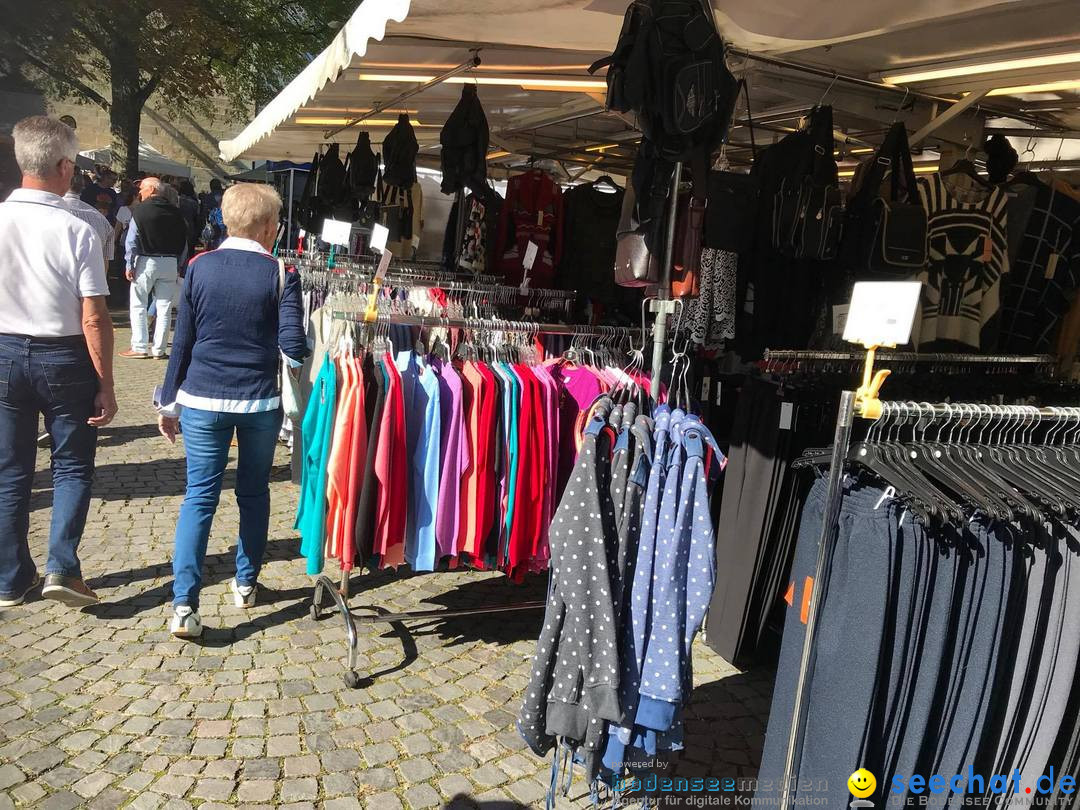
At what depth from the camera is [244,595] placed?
12.4ft

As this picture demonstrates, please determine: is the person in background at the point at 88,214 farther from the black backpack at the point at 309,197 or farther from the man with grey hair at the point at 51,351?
the black backpack at the point at 309,197

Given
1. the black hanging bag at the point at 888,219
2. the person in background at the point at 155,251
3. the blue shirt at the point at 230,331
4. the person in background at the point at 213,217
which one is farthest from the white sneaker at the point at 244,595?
the person in background at the point at 213,217

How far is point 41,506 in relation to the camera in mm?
4777

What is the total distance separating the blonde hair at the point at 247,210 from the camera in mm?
3379

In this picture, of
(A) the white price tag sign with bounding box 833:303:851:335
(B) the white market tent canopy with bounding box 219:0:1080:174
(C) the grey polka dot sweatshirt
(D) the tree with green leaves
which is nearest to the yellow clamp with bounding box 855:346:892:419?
(C) the grey polka dot sweatshirt

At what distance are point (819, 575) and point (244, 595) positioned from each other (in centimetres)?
293

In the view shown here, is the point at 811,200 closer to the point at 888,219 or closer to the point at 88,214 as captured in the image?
the point at 888,219

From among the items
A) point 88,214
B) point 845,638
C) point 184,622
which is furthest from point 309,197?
point 845,638

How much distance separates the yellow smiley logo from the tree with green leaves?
18.6 m

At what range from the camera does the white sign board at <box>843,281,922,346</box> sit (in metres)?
1.75

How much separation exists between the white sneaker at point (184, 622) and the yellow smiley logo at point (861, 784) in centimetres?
279

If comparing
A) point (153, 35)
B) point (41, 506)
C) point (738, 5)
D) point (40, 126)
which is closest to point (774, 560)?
point (738, 5)

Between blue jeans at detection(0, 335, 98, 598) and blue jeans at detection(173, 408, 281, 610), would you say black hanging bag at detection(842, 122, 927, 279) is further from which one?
blue jeans at detection(0, 335, 98, 598)

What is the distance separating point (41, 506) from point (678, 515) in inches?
175
